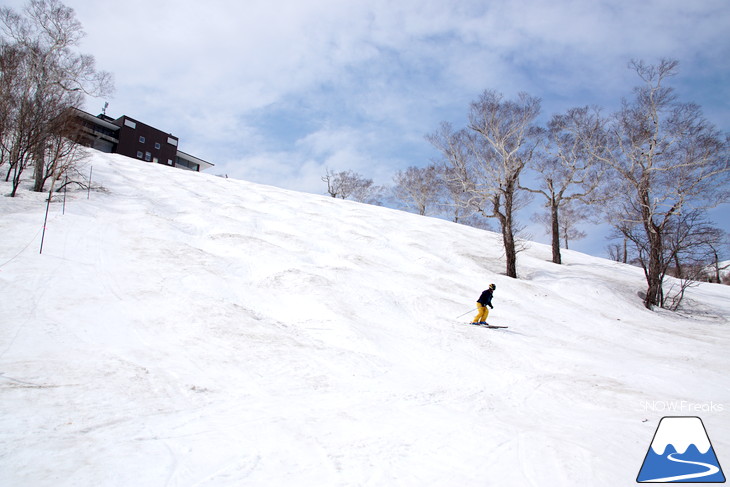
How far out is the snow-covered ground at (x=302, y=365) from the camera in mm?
3754

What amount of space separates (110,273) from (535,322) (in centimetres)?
1243

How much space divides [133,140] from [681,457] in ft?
189

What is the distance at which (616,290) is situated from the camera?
15797mm

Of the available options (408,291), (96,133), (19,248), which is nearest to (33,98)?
(19,248)

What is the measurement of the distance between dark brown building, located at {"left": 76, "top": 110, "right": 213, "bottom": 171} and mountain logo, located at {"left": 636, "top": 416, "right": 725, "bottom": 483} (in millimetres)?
52288

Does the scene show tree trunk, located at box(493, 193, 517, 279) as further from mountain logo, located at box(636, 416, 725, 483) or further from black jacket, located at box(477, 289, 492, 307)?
mountain logo, located at box(636, 416, 725, 483)

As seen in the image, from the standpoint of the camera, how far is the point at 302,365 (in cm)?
662

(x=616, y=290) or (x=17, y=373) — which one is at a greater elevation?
(x=616, y=290)

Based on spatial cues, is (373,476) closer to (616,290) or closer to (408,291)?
(408,291)

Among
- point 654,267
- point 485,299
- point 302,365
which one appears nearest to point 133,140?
point 485,299

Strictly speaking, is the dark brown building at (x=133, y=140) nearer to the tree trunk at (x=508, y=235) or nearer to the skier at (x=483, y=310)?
the tree trunk at (x=508, y=235)

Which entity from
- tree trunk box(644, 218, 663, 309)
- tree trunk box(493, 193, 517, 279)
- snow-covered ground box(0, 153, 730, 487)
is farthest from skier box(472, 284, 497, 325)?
tree trunk box(644, 218, 663, 309)
